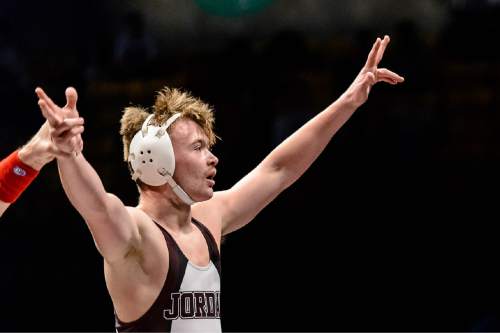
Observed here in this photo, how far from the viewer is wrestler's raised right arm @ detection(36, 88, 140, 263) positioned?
2451 mm

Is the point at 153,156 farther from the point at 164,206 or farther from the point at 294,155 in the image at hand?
the point at 294,155

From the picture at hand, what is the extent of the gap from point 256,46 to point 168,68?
65cm

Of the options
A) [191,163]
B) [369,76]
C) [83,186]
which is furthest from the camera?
[369,76]

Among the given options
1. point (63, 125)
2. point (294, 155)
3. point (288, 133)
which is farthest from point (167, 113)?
point (288, 133)

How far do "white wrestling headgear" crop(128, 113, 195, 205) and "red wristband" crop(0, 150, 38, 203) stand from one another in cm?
36

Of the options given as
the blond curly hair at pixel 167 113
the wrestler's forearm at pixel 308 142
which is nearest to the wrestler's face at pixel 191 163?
the blond curly hair at pixel 167 113

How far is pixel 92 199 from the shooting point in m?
2.65

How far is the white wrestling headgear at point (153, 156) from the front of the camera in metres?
3.05

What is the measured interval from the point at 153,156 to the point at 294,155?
2.21 ft

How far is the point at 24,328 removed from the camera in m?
5.56

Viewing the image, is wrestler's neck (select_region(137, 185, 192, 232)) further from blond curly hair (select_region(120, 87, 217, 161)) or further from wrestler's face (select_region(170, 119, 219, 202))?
blond curly hair (select_region(120, 87, 217, 161))

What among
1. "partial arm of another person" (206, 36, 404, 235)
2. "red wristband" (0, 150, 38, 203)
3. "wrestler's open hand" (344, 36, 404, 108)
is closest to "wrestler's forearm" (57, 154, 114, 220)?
"red wristband" (0, 150, 38, 203)

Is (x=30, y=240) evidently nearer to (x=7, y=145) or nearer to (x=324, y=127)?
(x=7, y=145)

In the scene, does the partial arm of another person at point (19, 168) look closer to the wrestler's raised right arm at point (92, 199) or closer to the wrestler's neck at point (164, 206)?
the wrestler's raised right arm at point (92, 199)
